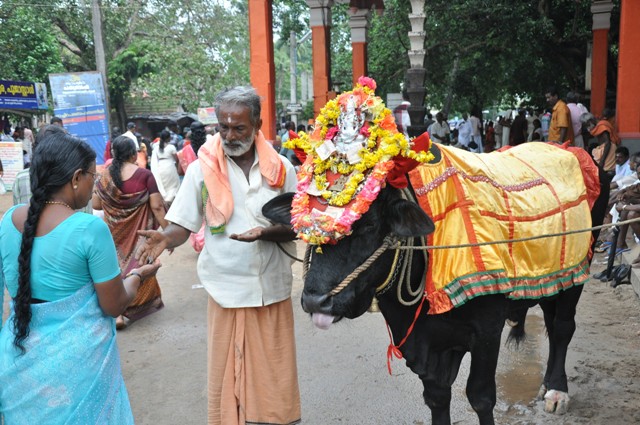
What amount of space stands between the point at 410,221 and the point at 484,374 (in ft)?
3.73

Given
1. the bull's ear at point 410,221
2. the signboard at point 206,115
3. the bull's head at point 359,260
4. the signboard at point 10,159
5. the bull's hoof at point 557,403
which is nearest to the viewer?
the bull's head at point 359,260

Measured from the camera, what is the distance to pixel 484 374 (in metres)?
3.21

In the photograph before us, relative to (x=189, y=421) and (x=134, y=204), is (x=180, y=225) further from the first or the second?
(x=134, y=204)

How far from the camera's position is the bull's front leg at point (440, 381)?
10.7 ft

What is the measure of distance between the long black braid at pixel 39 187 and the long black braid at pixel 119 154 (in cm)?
344

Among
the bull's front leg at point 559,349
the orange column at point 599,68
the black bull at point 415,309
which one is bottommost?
the bull's front leg at point 559,349

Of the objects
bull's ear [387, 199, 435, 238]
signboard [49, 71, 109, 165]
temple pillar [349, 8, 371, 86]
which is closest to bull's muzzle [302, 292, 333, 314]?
bull's ear [387, 199, 435, 238]

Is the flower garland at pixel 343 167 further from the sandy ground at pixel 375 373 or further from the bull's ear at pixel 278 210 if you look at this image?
the sandy ground at pixel 375 373

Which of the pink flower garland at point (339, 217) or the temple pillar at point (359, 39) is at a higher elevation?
the temple pillar at point (359, 39)

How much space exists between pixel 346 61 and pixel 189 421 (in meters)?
25.6

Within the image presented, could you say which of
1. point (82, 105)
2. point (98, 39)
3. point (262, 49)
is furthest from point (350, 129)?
point (82, 105)

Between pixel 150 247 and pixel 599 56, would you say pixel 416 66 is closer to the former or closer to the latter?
pixel 599 56

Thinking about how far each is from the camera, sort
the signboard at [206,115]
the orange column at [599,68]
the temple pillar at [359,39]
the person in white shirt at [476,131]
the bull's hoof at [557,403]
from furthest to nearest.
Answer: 1. the signboard at [206,115]
2. the person in white shirt at [476,131]
3. the temple pillar at [359,39]
4. the orange column at [599,68]
5. the bull's hoof at [557,403]

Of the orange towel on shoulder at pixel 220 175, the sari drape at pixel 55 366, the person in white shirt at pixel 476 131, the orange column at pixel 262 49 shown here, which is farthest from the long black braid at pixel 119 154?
the person in white shirt at pixel 476 131
